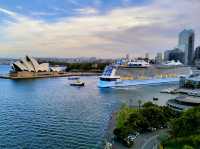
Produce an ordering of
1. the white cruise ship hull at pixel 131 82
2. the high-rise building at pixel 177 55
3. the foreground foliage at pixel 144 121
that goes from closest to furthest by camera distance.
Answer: the foreground foliage at pixel 144 121
the white cruise ship hull at pixel 131 82
the high-rise building at pixel 177 55

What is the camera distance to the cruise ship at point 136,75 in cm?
4278

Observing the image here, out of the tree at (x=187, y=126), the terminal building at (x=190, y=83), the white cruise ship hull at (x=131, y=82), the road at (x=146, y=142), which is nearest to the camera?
the tree at (x=187, y=126)

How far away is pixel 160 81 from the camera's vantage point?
4997cm

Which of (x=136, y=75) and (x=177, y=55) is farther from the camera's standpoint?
(x=177, y=55)

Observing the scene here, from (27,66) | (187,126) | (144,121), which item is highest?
(27,66)

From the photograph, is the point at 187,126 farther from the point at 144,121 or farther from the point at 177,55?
the point at 177,55

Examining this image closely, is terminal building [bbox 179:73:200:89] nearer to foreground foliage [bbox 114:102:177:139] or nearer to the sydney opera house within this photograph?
foreground foliage [bbox 114:102:177:139]

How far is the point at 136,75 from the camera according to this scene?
46750 millimetres

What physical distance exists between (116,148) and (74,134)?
371 cm

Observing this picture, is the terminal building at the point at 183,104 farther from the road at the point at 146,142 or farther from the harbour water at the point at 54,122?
the road at the point at 146,142

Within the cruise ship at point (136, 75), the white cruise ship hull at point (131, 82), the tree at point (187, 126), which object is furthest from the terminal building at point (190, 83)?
the tree at point (187, 126)

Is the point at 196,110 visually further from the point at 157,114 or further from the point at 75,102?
the point at 75,102

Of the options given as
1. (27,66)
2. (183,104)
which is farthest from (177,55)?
(183,104)

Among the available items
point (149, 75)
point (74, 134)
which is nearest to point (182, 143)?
point (74, 134)
